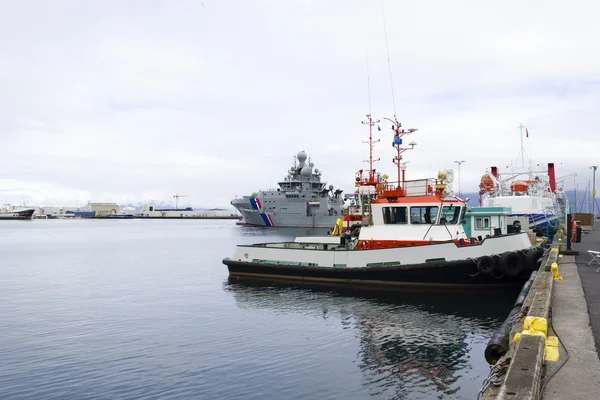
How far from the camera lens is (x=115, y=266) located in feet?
108

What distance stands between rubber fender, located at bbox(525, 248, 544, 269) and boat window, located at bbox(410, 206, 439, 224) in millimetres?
3755

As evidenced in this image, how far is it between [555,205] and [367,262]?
41.7 m

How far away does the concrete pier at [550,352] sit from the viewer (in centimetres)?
486

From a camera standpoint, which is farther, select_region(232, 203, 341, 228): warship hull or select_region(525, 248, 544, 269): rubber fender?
select_region(232, 203, 341, 228): warship hull

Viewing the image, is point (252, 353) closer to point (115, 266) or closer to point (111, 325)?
point (111, 325)

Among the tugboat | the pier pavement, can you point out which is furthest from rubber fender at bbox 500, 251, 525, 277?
the pier pavement

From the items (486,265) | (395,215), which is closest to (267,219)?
(395,215)

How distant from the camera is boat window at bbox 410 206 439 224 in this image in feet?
64.3

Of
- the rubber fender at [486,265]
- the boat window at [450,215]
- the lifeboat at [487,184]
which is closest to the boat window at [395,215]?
the boat window at [450,215]

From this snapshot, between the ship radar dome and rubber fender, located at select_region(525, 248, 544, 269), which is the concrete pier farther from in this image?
the ship radar dome

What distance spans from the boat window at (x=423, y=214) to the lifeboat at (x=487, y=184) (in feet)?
120

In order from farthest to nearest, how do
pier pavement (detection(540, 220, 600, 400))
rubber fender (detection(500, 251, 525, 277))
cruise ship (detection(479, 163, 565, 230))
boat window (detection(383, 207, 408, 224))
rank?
cruise ship (detection(479, 163, 565, 230)) < boat window (detection(383, 207, 408, 224)) < rubber fender (detection(500, 251, 525, 277)) < pier pavement (detection(540, 220, 600, 400))

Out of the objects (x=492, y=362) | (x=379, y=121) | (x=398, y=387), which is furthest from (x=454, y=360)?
(x=379, y=121)

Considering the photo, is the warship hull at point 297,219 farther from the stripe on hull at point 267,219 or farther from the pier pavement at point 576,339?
the pier pavement at point 576,339
